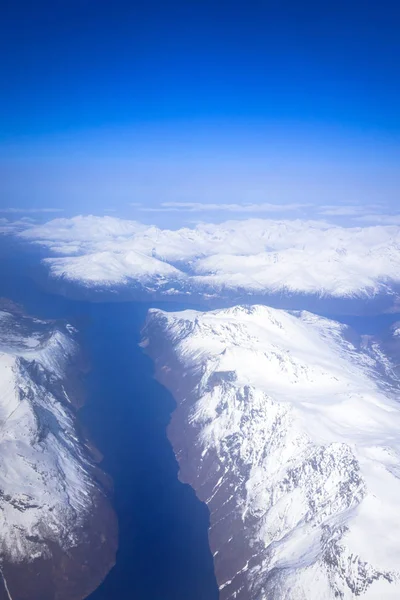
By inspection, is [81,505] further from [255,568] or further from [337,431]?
[337,431]

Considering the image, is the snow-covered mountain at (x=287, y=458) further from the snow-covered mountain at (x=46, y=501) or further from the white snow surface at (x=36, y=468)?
the white snow surface at (x=36, y=468)

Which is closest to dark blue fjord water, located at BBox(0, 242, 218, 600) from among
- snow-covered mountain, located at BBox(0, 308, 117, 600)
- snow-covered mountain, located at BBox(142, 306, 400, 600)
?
snow-covered mountain, located at BBox(142, 306, 400, 600)

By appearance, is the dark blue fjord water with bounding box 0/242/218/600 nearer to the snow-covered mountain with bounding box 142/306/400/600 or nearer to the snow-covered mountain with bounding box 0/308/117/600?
the snow-covered mountain with bounding box 142/306/400/600

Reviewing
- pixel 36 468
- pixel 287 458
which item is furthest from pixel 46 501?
pixel 287 458

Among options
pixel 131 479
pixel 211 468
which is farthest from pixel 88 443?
pixel 211 468

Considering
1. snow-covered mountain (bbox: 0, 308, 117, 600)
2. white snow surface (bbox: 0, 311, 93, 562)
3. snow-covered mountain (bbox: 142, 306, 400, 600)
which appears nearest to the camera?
snow-covered mountain (bbox: 142, 306, 400, 600)

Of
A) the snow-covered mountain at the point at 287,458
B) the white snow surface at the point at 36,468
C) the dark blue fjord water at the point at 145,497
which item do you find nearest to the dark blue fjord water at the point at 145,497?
the dark blue fjord water at the point at 145,497
